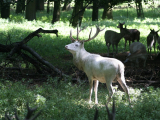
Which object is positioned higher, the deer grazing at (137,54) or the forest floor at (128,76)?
the deer grazing at (137,54)

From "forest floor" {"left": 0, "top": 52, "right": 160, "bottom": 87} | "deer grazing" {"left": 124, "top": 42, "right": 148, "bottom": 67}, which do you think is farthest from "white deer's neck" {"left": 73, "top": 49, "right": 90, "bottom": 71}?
"deer grazing" {"left": 124, "top": 42, "right": 148, "bottom": 67}

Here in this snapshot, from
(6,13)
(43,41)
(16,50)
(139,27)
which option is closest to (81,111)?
(16,50)

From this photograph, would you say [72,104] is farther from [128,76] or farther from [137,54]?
[137,54]

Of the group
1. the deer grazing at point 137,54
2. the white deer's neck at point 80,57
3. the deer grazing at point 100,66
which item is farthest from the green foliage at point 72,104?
the deer grazing at point 137,54

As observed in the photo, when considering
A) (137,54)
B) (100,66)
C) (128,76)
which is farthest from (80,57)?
(137,54)

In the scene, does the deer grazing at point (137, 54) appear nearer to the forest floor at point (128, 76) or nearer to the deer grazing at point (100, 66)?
the forest floor at point (128, 76)

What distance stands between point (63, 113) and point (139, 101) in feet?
6.06

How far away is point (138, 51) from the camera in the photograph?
10781 millimetres

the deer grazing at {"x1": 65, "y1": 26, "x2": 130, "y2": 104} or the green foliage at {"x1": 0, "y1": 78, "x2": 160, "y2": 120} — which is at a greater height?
the deer grazing at {"x1": 65, "y1": 26, "x2": 130, "y2": 104}

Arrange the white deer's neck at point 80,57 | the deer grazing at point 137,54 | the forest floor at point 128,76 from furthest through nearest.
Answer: the deer grazing at point 137,54 → the forest floor at point 128,76 → the white deer's neck at point 80,57

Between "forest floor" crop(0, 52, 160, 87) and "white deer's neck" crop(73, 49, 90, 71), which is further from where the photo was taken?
"forest floor" crop(0, 52, 160, 87)

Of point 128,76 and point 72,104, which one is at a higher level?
point 128,76

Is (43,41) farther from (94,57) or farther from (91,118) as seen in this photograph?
(91,118)

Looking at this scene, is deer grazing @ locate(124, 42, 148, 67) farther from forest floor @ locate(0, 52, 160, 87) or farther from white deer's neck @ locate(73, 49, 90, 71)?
white deer's neck @ locate(73, 49, 90, 71)
